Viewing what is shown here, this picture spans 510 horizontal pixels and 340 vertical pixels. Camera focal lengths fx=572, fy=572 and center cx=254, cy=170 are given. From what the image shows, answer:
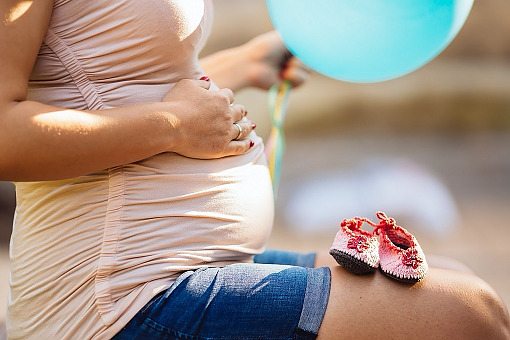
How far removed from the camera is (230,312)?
781 mm

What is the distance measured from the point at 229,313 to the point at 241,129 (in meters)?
0.31

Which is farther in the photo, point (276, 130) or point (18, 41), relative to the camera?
point (276, 130)

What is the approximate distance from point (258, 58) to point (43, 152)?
2.47ft

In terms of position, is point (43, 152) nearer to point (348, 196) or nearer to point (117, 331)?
point (117, 331)

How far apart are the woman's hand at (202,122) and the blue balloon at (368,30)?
9.4 inches

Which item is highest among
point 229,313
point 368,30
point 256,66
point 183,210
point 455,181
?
point 368,30

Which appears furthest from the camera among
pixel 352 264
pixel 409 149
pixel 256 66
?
pixel 409 149

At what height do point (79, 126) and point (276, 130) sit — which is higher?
point (79, 126)

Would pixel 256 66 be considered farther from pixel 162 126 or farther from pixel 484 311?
pixel 484 311

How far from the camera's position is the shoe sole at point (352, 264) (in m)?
0.82

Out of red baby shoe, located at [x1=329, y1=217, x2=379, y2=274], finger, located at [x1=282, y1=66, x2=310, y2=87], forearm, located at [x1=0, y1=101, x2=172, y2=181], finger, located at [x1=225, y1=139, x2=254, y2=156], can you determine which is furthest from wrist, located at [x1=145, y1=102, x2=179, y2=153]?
finger, located at [x1=282, y1=66, x2=310, y2=87]

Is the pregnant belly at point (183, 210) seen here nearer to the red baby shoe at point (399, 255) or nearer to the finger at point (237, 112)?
the finger at point (237, 112)

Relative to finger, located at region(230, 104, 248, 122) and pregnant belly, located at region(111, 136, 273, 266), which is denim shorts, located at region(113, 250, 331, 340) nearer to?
pregnant belly, located at region(111, 136, 273, 266)

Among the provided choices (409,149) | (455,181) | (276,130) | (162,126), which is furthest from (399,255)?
(409,149)
